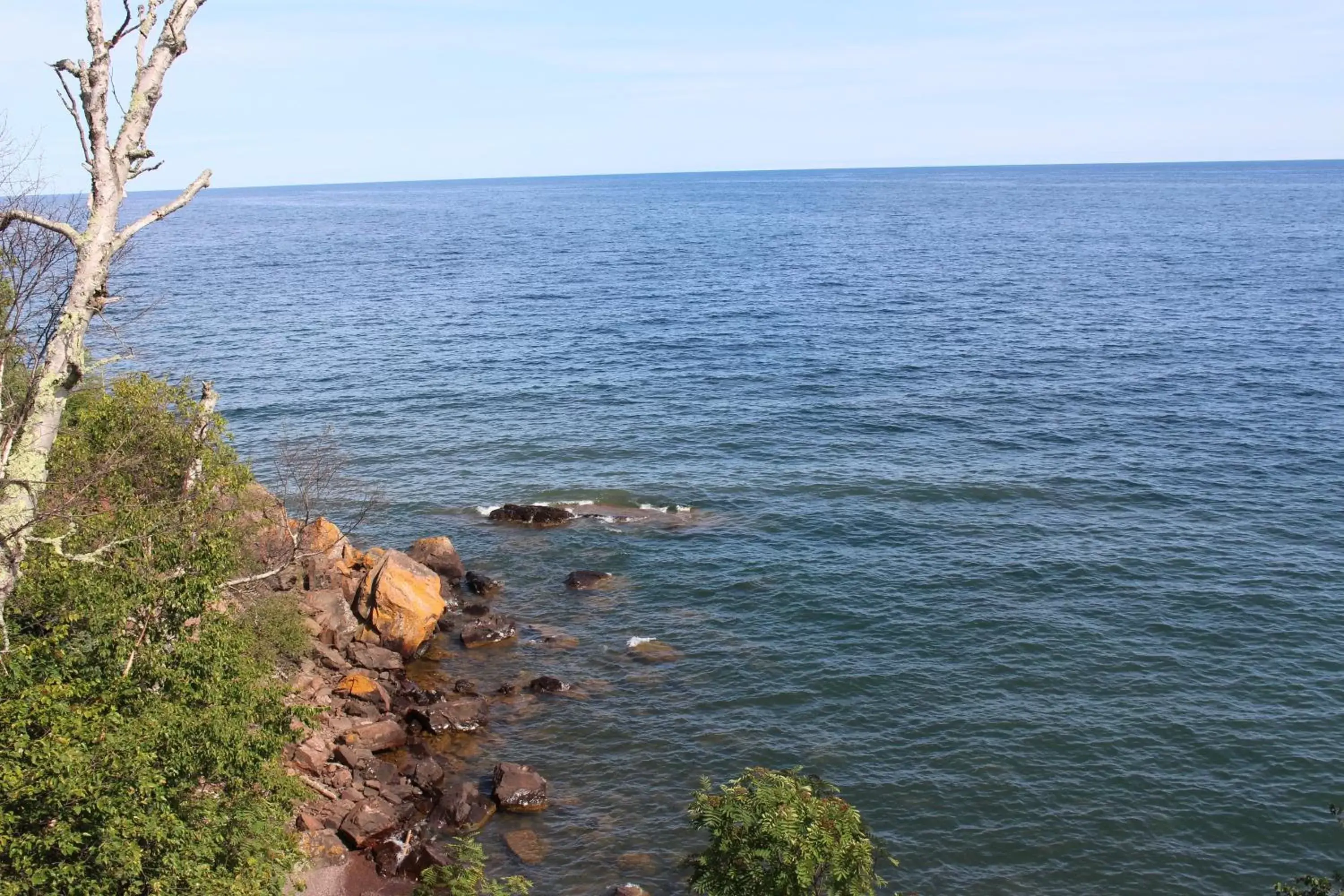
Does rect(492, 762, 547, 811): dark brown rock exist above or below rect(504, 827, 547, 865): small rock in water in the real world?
above

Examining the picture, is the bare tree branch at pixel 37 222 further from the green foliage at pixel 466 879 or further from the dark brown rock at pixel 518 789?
the dark brown rock at pixel 518 789

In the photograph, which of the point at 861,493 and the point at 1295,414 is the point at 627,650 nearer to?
the point at 861,493

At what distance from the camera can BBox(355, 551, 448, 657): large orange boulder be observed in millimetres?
45031

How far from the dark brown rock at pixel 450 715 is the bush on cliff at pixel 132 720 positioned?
1380 cm

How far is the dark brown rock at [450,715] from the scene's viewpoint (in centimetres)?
3981

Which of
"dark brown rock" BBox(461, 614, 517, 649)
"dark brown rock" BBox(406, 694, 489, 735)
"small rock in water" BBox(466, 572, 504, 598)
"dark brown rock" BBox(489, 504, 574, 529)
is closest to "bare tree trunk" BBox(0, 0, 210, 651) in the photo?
"dark brown rock" BBox(406, 694, 489, 735)

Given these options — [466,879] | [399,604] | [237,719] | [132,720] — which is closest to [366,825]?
[466,879]

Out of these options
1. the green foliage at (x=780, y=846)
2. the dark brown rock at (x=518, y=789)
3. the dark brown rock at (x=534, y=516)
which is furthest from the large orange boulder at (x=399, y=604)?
the green foliage at (x=780, y=846)

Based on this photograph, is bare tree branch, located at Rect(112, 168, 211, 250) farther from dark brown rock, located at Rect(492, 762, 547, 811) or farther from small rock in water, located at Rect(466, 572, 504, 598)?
small rock in water, located at Rect(466, 572, 504, 598)

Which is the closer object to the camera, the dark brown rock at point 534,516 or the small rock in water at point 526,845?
the small rock in water at point 526,845

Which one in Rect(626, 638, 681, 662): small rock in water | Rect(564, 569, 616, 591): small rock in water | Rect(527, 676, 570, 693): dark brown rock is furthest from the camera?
Rect(564, 569, 616, 591): small rock in water

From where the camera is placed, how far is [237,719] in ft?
68.0

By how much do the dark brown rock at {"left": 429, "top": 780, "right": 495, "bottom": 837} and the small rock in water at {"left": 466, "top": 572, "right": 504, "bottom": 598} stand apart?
16.9 metres

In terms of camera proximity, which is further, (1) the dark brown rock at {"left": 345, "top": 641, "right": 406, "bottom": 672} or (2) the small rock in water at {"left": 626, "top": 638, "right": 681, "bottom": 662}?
(2) the small rock in water at {"left": 626, "top": 638, "right": 681, "bottom": 662}
